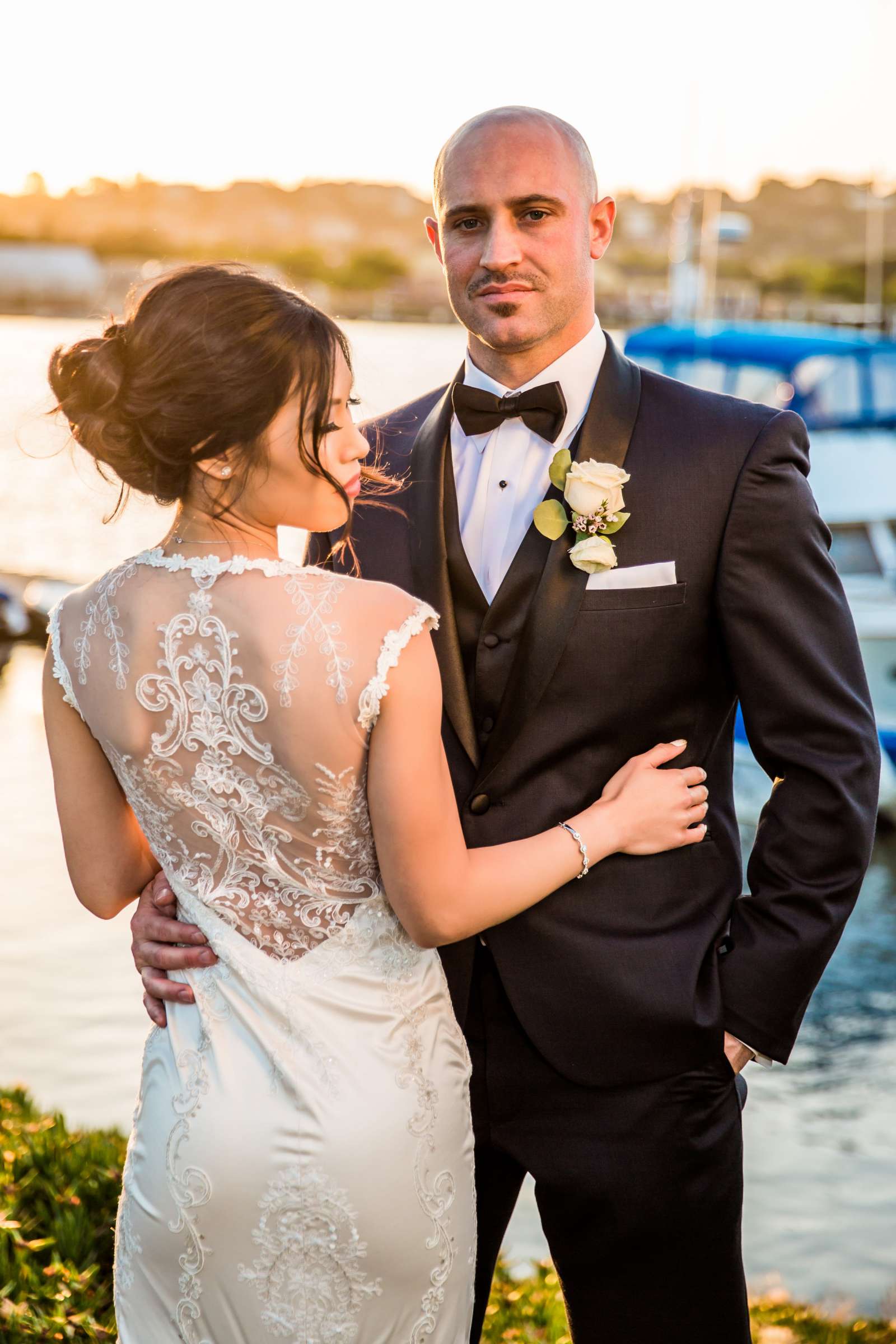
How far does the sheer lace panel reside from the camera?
161cm

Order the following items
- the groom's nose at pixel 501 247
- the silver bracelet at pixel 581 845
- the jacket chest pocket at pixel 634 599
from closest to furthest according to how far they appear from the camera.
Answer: the silver bracelet at pixel 581 845, the jacket chest pocket at pixel 634 599, the groom's nose at pixel 501 247

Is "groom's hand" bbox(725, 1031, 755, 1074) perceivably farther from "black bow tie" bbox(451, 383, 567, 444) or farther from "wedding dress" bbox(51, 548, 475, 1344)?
"black bow tie" bbox(451, 383, 567, 444)

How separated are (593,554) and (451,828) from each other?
1.77 feet

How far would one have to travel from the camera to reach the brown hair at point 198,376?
1661mm

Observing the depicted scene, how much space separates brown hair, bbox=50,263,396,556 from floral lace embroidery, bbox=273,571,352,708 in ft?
0.63

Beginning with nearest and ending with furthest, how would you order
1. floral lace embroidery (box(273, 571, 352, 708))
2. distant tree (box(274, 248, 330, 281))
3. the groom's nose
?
floral lace embroidery (box(273, 571, 352, 708)), the groom's nose, distant tree (box(274, 248, 330, 281))

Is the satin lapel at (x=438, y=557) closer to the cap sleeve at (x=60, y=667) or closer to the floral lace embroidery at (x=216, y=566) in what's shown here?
the floral lace embroidery at (x=216, y=566)

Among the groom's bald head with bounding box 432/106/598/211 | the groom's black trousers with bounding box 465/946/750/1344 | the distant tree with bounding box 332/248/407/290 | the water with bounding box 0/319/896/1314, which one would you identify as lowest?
the water with bounding box 0/319/896/1314

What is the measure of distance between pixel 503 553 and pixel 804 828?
66cm

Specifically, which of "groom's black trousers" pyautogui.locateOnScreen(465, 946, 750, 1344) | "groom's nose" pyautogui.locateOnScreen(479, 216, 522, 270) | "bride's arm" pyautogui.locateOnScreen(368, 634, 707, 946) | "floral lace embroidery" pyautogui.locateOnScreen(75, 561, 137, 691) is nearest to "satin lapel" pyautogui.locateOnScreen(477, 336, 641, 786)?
"bride's arm" pyautogui.locateOnScreen(368, 634, 707, 946)

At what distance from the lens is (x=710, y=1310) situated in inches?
81.7

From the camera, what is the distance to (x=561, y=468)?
83.0 inches

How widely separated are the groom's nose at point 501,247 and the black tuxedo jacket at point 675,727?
28 centimetres

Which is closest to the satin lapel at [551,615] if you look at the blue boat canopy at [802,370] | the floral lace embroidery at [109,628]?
the floral lace embroidery at [109,628]
